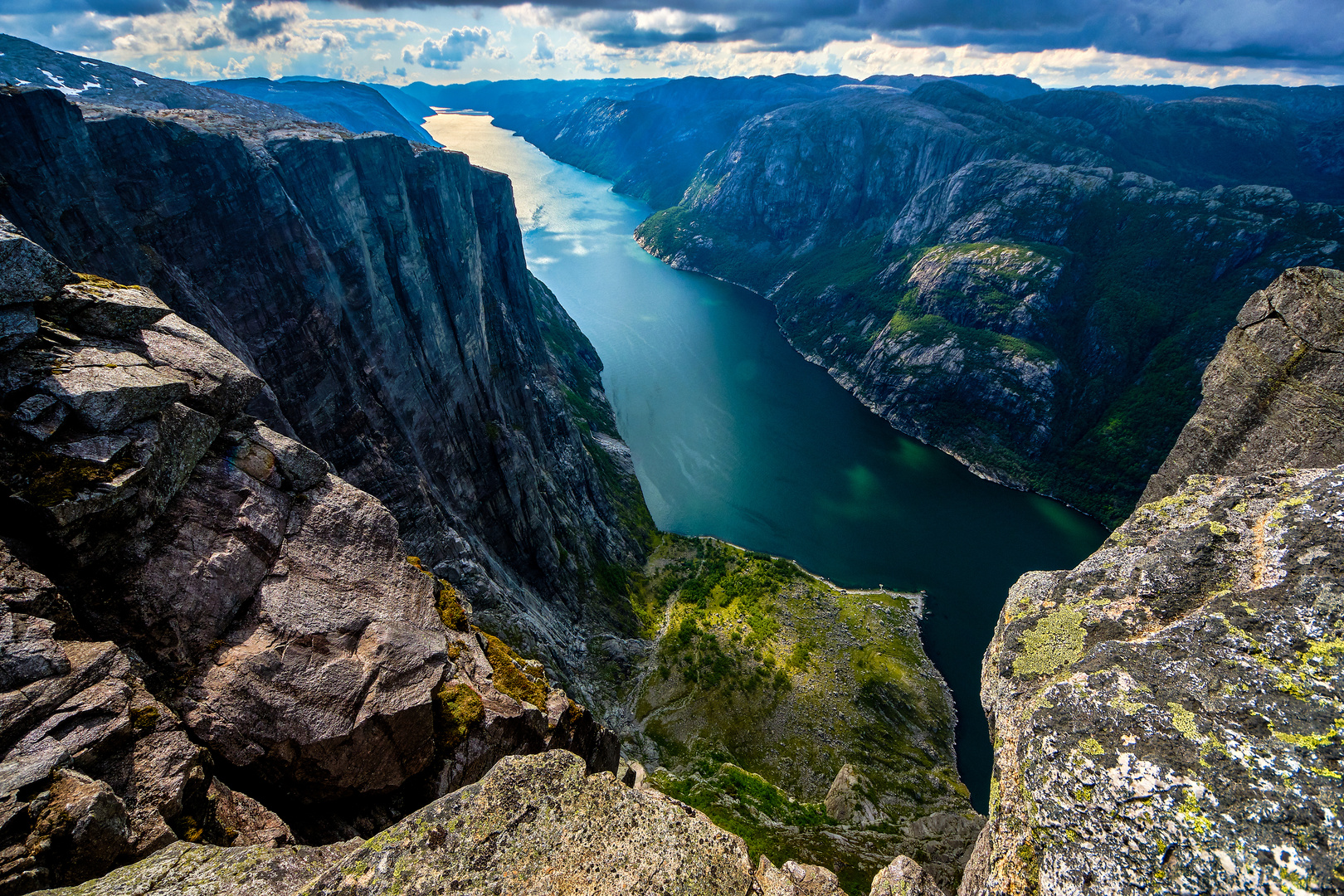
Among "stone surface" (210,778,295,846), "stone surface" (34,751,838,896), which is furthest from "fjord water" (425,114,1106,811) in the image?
"stone surface" (210,778,295,846)

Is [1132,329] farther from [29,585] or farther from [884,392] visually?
[29,585]

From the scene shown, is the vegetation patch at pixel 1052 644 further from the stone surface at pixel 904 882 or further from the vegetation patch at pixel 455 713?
the vegetation patch at pixel 455 713

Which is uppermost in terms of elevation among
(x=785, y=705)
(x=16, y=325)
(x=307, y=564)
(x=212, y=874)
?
(x=16, y=325)

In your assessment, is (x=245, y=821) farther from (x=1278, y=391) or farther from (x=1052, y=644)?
(x=1278, y=391)

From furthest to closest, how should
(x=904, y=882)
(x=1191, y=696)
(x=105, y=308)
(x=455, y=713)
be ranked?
(x=455, y=713) < (x=105, y=308) < (x=904, y=882) < (x=1191, y=696)

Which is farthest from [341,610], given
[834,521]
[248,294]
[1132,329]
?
[1132,329]

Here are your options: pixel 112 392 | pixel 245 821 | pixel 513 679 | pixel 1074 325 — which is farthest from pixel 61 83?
pixel 1074 325
